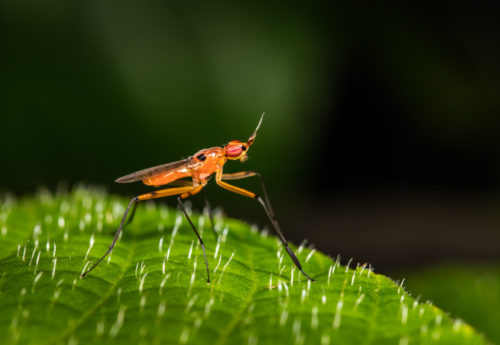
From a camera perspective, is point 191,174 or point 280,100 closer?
point 191,174

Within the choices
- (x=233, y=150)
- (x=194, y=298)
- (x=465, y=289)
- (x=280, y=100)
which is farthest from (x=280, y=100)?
(x=194, y=298)

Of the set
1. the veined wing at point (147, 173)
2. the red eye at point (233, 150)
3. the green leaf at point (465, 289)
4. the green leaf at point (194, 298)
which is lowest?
the green leaf at point (465, 289)

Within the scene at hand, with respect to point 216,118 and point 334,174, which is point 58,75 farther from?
point 334,174

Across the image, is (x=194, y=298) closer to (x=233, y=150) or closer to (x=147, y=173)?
(x=147, y=173)

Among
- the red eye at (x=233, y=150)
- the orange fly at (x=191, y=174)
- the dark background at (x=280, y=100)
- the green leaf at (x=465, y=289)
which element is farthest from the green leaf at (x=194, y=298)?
the dark background at (x=280, y=100)

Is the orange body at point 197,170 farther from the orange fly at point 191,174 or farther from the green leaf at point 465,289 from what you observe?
the green leaf at point 465,289

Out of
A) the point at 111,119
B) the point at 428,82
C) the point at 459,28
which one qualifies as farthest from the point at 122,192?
the point at 459,28

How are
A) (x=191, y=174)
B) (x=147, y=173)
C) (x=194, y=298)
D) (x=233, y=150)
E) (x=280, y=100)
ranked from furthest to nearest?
(x=280, y=100) < (x=233, y=150) < (x=191, y=174) < (x=147, y=173) < (x=194, y=298)

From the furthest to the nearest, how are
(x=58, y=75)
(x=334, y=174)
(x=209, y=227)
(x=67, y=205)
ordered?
(x=334, y=174), (x=58, y=75), (x=67, y=205), (x=209, y=227)
